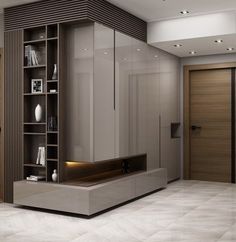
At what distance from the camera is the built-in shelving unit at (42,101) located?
16.3 ft

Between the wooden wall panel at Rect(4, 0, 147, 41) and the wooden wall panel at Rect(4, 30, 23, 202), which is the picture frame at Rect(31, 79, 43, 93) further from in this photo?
the wooden wall panel at Rect(4, 0, 147, 41)

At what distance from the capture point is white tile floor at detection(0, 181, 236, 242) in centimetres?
383

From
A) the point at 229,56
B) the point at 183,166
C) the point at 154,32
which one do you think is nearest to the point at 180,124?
the point at 183,166

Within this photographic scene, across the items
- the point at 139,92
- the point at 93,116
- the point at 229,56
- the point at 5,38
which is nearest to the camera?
the point at 93,116

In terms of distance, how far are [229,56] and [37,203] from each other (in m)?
4.54

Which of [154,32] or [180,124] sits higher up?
[154,32]

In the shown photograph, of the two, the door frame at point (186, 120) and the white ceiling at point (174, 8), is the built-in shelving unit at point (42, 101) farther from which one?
the door frame at point (186, 120)

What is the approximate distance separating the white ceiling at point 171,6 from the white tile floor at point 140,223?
112 inches

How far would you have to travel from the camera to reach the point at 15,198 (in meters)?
5.04

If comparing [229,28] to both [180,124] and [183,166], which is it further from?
[183,166]

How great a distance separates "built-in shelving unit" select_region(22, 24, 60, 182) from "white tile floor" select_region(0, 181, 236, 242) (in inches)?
27.8

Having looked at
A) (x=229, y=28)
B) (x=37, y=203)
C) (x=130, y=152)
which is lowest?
(x=37, y=203)

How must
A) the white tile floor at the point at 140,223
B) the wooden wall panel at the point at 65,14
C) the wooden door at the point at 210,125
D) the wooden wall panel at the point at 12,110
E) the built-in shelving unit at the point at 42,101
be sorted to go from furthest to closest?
the wooden door at the point at 210,125, the wooden wall panel at the point at 12,110, the built-in shelving unit at the point at 42,101, the wooden wall panel at the point at 65,14, the white tile floor at the point at 140,223

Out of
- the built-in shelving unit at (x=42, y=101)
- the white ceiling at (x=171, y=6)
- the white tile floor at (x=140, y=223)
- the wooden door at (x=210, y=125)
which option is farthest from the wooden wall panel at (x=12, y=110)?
the wooden door at (x=210, y=125)
